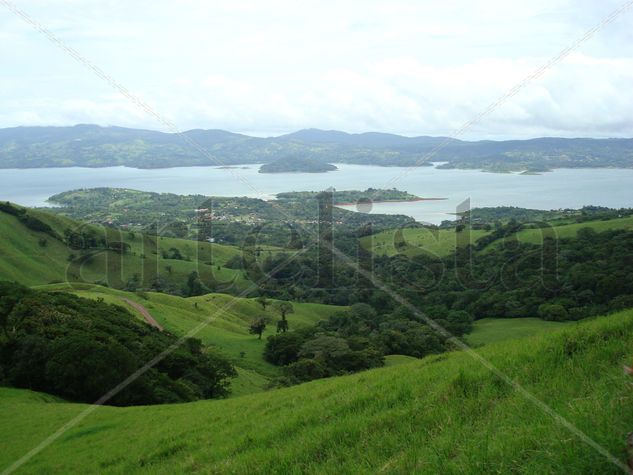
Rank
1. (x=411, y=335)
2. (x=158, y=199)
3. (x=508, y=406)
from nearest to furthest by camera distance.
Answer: (x=508, y=406), (x=411, y=335), (x=158, y=199)

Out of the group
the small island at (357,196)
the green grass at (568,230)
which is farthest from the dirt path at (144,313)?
the small island at (357,196)

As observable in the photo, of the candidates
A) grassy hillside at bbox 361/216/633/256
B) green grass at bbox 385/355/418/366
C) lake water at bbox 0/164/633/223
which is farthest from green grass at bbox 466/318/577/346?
lake water at bbox 0/164/633/223

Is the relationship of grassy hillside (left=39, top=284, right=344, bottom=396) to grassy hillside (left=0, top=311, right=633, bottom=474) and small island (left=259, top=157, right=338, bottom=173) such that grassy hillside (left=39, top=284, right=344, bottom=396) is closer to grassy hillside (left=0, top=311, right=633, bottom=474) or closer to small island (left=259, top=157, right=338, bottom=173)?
grassy hillside (left=0, top=311, right=633, bottom=474)

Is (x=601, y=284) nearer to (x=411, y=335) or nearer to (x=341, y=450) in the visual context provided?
(x=411, y=335)

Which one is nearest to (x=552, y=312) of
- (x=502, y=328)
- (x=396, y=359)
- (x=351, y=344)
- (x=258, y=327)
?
(x=502, y=328)

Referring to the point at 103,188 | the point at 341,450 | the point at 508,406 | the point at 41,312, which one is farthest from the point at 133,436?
the point at 103,188

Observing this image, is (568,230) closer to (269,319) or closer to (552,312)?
(552,312)
